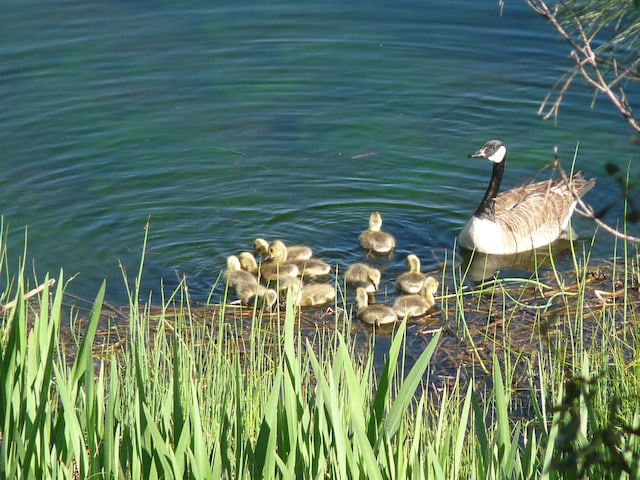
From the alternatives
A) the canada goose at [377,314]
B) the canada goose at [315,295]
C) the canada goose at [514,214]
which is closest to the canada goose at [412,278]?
the canada goose at [377,314]

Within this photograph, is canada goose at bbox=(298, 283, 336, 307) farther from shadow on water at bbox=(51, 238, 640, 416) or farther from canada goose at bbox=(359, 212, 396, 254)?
canada goose at bbox=(359, 212, 396, 254)

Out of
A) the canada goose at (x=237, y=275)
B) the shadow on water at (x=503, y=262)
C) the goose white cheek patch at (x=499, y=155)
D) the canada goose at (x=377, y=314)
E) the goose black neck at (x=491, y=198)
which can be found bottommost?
the shadow on water at (x=503, y=262)

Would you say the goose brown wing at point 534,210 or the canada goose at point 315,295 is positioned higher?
the goose brown wing at point 534,210

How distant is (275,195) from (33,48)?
4.72m

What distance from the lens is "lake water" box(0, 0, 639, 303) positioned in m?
8.95

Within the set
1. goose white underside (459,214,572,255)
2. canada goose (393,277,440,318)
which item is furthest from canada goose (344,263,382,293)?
goose white underside (459,214,572,255)

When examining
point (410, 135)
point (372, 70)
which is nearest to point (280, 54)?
point (372, 70)

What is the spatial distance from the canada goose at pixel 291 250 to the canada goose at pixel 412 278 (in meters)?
0.79

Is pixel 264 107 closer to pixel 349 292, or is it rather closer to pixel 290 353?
pixel 349 292

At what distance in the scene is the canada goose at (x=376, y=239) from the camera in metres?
8.44

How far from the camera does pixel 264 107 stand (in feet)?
36.9

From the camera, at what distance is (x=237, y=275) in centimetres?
781

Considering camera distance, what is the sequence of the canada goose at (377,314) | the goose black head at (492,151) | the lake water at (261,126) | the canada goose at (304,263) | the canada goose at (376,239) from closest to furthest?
the canada goose at (377,314) → the canada goose at (304,263) → the canada goose at (376,239) → the lake water at (261,126) → the goose black head at (492,151)

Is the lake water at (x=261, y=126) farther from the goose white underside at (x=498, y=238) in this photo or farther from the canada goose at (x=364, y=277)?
the canada goose at (x=364, y=277)
